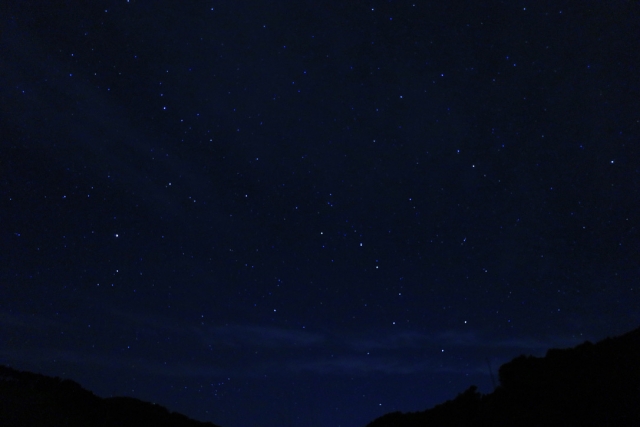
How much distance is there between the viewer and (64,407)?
12.6 meters

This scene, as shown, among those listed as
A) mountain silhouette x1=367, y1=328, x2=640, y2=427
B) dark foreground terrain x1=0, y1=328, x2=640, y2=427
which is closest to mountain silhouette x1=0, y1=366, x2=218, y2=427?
dark foreground terrain x1=0, y1=328, x2=640, y2=427

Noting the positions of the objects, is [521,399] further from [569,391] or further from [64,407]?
[64,407]

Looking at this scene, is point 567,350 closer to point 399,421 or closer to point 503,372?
point 503,372

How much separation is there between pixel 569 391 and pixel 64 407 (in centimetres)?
1362

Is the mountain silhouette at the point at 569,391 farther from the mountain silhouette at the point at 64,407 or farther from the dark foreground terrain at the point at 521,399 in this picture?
the mountain silhouette at the point at 64,407

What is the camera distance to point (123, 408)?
47.4ft

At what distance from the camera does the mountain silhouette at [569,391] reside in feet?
24.5

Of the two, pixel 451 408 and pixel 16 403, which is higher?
pixel 16 403

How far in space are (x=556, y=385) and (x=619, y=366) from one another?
1251 mm

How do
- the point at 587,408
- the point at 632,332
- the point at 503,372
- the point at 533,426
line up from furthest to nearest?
the point at 503,372 → the point at 632,332 → the point at 533,426 → the point at 587,408

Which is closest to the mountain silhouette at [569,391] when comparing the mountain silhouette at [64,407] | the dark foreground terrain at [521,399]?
the dark foreground terrain at [521,399]

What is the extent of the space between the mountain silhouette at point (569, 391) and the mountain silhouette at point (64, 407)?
10441mm

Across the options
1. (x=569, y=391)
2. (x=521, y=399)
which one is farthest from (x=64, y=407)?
(x=569, y=391)

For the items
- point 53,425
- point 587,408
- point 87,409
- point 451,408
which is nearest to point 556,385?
point 587,408
